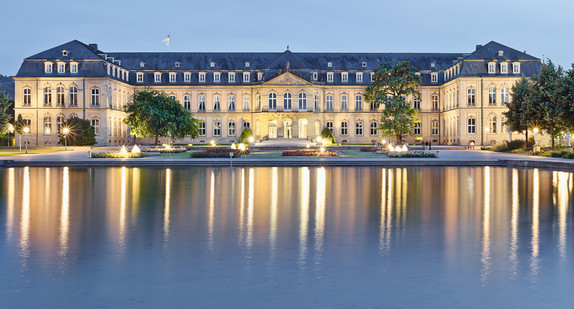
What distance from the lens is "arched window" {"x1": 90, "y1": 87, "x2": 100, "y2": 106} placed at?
70438 mm

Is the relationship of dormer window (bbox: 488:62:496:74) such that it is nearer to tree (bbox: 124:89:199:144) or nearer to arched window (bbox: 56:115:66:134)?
tree (bbox: 124:89:199:144)

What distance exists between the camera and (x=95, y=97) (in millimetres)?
70750

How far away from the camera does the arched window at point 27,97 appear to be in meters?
71.6

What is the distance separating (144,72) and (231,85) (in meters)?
13.6

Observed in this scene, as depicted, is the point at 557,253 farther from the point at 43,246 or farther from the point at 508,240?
the point at 43,246

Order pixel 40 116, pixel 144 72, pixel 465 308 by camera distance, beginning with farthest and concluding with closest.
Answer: pixel 144 72, pixel 40 116, pixel 465 308

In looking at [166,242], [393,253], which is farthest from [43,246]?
[393,253]

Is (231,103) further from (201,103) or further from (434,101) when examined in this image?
(434,101)

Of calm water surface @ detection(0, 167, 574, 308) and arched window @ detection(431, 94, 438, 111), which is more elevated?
arched window @ detection(431, 94, 438, 111)

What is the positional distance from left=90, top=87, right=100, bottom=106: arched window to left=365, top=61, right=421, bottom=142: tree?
118 ft

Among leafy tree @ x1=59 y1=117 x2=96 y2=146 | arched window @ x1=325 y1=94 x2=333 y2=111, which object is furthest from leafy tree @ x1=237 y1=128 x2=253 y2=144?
leafy tree @ x1=59 y1=117 x2=96 y2=146

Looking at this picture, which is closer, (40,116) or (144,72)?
(40,116)

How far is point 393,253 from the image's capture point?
9.35 m

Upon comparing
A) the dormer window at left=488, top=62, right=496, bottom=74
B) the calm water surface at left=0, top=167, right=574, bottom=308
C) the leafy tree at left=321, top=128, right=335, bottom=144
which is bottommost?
the calm water surface at left=0, top=167, right=574, bottom=308
